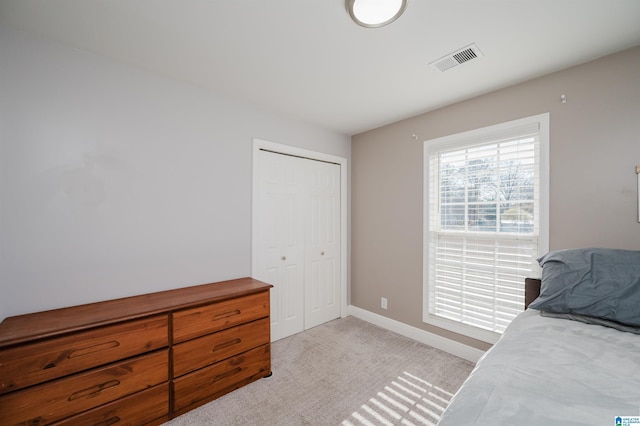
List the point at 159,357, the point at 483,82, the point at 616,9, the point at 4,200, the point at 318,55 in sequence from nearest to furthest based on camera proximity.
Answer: the point at 616,9
the point at 4,200
the point at 159,357
the point at 318,55
the point at 483,82

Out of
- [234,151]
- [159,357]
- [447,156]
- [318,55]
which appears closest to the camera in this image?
[159,357]

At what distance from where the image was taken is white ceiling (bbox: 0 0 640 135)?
150 centimetres

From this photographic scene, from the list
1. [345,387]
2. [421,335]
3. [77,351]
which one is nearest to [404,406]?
[345,387]

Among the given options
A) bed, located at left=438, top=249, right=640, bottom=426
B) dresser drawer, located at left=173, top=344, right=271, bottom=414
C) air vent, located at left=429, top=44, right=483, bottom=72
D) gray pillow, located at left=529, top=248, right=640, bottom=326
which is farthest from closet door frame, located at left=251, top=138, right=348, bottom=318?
gray pillow, located at left=529, top=248, right=640, bottom=326

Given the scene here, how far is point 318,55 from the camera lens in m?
1.93

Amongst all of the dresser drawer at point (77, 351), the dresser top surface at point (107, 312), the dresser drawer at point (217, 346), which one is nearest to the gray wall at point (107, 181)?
the dresser top surface at point (107, 312)

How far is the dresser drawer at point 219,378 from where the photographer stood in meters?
1.87

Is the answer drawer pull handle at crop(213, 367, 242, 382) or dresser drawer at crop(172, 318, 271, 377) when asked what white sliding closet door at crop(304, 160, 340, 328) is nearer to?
dresser drawer at crop(172, 318, 271, 377)

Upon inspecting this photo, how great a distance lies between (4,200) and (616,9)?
12.2 feet

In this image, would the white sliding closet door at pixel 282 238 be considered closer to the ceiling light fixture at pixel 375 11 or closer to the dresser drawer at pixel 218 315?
the dresser drawer at pixel 218 315

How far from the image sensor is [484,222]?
8.40 ft

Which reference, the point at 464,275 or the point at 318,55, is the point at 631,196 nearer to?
the point at 464,275

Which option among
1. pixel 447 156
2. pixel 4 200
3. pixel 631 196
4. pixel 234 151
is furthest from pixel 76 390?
pixel 631 196

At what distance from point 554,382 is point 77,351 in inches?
89.3
